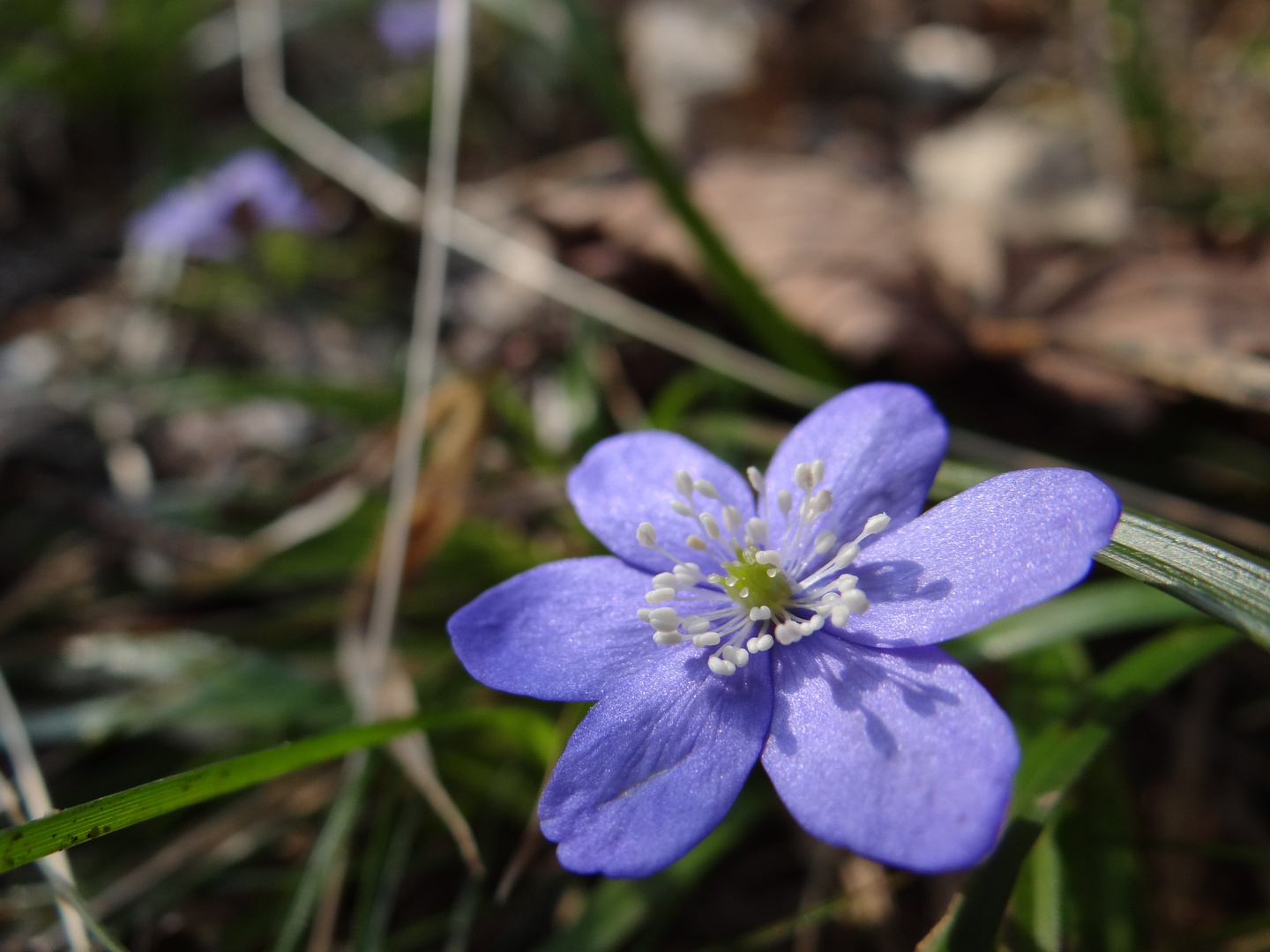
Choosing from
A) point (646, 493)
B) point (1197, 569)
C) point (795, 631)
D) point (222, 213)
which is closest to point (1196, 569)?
point (1197, 569)

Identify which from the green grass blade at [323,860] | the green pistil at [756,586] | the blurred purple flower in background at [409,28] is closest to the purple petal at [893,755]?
the green pistil at [756,586]

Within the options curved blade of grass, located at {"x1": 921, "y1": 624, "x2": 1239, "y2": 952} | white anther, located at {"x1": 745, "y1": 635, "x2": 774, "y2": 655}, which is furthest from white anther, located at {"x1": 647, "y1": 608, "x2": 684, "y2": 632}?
curved blade of grass, located at {"x1": 921, "y1": 624, "x2": 1239, "y2": 952}

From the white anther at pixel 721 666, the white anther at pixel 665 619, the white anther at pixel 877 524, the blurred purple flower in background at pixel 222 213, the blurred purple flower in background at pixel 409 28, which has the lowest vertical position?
the white anther at pixel 721 666

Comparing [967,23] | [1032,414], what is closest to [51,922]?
[1032,414]

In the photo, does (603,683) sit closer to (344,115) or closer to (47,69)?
(344,115)

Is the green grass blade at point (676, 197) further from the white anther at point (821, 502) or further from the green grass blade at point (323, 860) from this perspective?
the green grass blade at point (323, 860)

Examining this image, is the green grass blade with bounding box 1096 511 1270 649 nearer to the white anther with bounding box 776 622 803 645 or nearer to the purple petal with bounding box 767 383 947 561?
the purple petal with bounding box 767 383 947 561

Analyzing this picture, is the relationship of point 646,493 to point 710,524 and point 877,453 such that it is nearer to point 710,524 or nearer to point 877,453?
point 710,524
